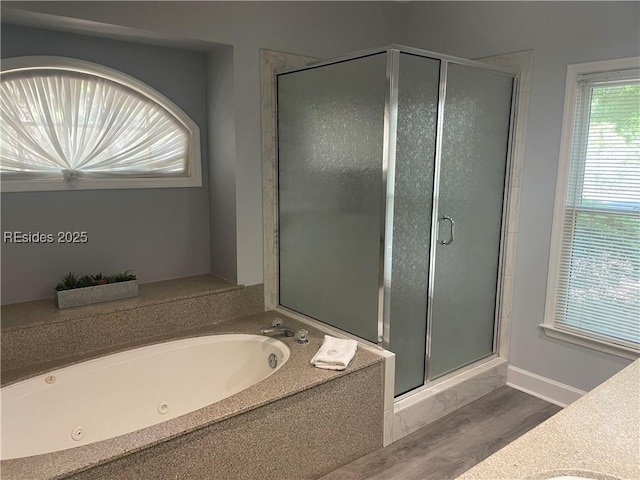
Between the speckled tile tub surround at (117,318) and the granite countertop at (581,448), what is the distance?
2.06 m

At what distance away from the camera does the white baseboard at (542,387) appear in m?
2.98

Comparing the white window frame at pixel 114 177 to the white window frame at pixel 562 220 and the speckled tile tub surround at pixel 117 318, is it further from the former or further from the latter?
the white window frame at pixel 562 220

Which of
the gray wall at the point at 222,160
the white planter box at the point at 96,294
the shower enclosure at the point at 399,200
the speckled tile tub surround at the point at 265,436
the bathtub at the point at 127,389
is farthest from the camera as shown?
the gray wall at the point at 222,160

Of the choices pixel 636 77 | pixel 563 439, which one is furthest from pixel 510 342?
pixel 563 439

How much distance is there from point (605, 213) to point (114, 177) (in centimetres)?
288

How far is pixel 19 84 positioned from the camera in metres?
2.54

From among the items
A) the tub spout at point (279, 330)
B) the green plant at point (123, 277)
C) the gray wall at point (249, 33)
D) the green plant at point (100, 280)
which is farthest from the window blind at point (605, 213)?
the green plant at point (100, 280)

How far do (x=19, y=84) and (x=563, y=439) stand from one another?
2.90m

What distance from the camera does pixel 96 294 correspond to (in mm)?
2707

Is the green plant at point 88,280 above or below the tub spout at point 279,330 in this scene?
above

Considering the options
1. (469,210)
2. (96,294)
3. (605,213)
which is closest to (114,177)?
(96,294)

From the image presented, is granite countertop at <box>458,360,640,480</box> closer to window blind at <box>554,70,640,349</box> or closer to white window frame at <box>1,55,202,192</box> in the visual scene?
window blind at <box>554,70,640,349</box>

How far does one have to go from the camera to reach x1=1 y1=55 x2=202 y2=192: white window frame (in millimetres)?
2549

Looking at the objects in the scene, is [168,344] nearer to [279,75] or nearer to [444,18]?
[279,75]
